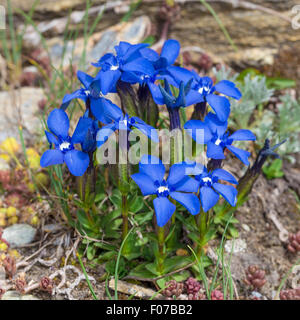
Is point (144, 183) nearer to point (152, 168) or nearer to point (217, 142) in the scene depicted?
point (152, 168)

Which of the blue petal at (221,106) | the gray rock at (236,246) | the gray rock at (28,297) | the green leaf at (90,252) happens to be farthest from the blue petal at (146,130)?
the gray rock at (28,297)

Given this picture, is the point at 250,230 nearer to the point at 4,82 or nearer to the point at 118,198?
the point at 118,198

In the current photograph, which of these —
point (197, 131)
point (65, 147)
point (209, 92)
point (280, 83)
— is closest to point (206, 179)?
point (197, 131)

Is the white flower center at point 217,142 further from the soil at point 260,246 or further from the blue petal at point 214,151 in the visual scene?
the soil at point 260,246

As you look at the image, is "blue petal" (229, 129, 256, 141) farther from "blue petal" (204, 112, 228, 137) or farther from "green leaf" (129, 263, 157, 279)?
"green leaf" (129, 263, 157, 279)
